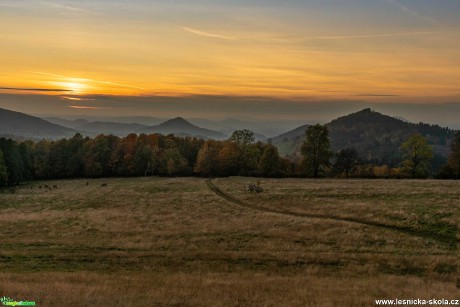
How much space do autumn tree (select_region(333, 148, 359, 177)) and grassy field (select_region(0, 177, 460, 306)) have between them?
42.7m

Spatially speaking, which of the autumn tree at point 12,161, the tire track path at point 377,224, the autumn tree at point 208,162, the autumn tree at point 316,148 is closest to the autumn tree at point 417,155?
the autumn tree at point 316,148

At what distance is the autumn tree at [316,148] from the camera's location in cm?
8400

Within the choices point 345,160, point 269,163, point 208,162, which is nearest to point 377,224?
point 269,163

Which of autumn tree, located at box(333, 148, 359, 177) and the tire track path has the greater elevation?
autumn tree, located at box(333, 148, 359, 177)

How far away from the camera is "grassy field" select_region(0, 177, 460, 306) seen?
18.6 metres

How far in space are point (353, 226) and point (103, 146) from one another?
94836mm

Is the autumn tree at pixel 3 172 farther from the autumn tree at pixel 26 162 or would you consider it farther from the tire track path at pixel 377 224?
the tire track path at pixel 377 224

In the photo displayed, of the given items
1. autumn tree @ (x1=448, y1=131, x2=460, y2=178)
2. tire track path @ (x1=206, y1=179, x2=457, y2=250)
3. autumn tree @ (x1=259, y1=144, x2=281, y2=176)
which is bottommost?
tire track path @ (x1=206, y1=179, x2=457, y2=250)

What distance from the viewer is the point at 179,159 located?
106875 mm

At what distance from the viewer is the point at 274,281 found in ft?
68.7

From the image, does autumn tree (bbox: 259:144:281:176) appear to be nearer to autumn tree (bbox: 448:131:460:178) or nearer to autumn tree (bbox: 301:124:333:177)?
autumn tree (bbox: 301:124:333:177)

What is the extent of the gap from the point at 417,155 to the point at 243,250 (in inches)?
2689

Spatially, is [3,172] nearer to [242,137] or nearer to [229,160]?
[229,160]

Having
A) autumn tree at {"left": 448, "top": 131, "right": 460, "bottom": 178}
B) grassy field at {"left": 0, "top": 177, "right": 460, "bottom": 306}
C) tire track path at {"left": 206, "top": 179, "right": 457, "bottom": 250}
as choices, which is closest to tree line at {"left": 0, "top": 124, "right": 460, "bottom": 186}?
autumn tree at {"left": 448, "top": 131, "right": 460, "bottom": 178}
